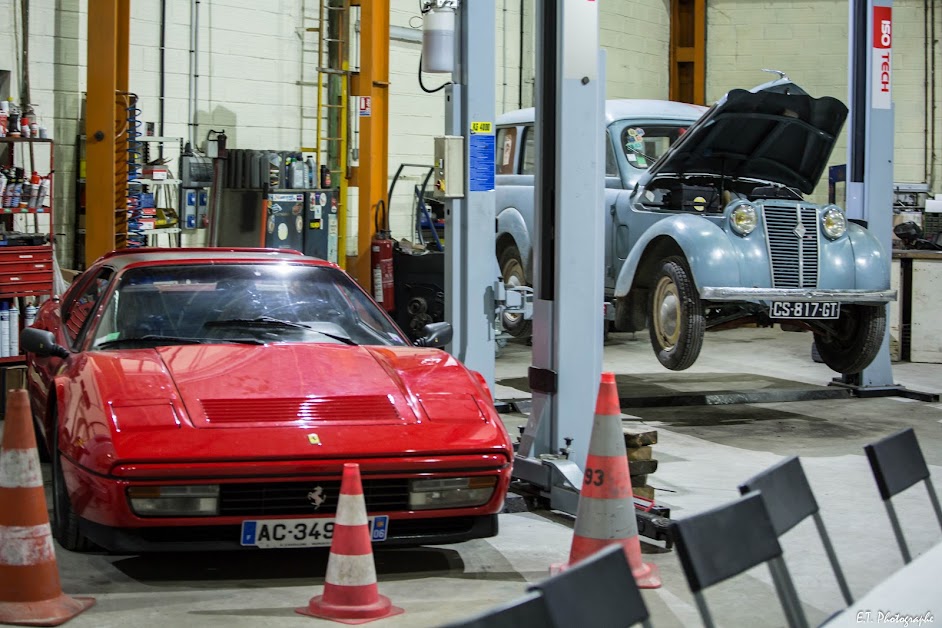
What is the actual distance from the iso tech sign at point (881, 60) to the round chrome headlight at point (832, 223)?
158 cm

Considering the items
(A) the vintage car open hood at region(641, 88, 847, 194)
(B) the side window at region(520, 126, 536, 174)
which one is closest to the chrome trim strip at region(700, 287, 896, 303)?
(A) the vintage car open hood at region(641, 88, 847, 194)

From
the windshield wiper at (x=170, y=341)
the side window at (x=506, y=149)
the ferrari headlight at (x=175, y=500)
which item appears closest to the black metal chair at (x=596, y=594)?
the ferrari headlight at (x=175, y=500)

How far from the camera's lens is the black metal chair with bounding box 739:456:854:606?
2.98 m

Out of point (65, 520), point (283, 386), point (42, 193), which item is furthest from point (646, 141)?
point (65, 520)

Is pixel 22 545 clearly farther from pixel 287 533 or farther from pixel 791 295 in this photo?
pixel 791 295

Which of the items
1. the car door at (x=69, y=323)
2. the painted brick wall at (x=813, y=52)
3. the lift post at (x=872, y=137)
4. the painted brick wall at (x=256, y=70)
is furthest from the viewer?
the painted brick wall at (x=813, y=52)

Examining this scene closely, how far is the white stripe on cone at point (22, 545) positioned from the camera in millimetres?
3953

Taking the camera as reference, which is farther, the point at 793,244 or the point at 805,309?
the point at 793,244

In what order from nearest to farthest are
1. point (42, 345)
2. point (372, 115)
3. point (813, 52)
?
point (42, 345) < point (372, 115) < point (813, 52)

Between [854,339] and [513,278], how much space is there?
330 centimetres

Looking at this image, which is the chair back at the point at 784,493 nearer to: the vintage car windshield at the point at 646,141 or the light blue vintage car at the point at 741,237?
the light blue vintage car at the point at 741,237

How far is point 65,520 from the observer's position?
186 inches

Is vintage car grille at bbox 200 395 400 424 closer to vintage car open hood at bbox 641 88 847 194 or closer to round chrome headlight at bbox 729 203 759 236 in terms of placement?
round chrome headlight at bbox 729 203 759 236

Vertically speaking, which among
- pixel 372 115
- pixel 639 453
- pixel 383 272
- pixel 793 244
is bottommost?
pixel 639 453
